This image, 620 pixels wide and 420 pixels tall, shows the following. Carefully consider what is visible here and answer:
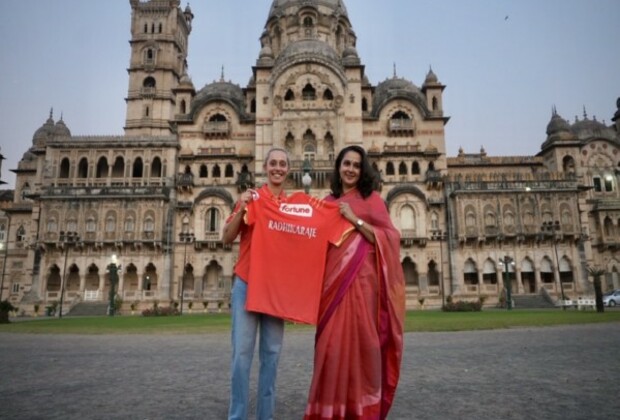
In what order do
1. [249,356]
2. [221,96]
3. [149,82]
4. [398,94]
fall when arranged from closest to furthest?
[249,356] → [398,94] → [221,96] → [149,82]

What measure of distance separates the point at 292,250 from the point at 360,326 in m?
0.97

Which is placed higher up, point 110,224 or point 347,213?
point 110,224

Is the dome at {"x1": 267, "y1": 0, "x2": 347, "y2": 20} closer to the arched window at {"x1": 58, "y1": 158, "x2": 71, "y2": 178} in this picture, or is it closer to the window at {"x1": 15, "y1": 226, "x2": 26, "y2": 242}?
the arched window at {"x1": 58, "y1": 158, "x2": 71, "y2": 178}

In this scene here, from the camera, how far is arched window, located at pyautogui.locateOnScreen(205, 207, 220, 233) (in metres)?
39.7

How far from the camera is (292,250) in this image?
14.5 feet

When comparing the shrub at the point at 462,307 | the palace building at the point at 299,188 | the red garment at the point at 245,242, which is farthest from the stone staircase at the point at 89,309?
the red garment at the point at 245,242

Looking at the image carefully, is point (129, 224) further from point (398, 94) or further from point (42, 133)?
point (398, 94)

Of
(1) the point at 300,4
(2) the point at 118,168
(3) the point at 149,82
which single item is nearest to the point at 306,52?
(1) the point at 300,4

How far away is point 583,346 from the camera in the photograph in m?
9.36

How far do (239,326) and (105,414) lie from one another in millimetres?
1882

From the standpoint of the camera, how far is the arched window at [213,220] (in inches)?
1561

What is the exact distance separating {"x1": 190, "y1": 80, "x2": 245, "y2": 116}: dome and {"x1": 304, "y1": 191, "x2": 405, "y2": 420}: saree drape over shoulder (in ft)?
132

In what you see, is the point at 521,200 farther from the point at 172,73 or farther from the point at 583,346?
the point at 172,73

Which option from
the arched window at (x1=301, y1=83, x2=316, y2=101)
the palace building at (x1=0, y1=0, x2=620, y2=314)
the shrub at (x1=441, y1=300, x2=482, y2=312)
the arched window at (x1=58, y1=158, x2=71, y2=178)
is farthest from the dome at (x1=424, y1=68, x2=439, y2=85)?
the arched window at (x1=58, y1=158, x2=71, y2=178)
